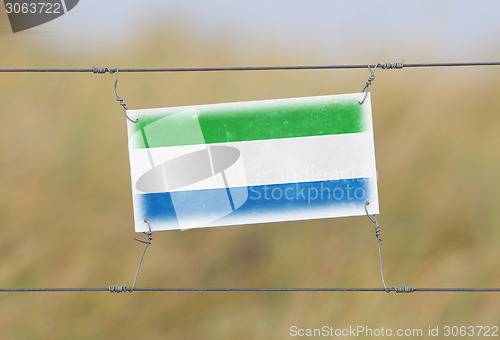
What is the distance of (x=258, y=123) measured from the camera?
50.4 inches

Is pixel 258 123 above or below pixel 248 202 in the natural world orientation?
above

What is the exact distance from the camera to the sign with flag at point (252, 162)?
49.9 inches

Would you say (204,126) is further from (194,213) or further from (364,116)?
(364,116)

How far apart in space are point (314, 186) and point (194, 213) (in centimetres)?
26

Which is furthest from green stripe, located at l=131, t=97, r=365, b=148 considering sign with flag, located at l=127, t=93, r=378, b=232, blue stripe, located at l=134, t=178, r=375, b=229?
blue stripe, located at l=134, t=178, r=375, b=229

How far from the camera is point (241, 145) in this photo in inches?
50.3

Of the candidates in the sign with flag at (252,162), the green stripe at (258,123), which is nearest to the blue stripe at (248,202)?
the sign with flag at (252,162)

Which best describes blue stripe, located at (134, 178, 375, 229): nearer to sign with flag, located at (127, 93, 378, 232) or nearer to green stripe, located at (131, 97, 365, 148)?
sign with flag, located at (127, 93, 378, 232)

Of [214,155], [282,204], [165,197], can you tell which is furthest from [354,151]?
[165,197]

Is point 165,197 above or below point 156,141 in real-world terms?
below

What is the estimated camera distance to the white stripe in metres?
Answer: 1.27

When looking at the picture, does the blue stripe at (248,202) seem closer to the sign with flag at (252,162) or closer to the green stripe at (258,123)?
the sign with flag at (252,162)

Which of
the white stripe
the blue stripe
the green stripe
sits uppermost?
the green stripe

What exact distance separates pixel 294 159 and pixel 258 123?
4.3 inches
